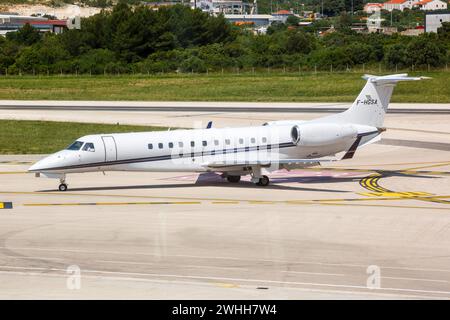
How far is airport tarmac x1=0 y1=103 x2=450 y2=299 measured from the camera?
23.0m

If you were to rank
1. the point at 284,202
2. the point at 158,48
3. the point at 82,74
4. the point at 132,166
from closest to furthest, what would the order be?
the point at 284,202 → the point at 132,166 → the point at 82,74 → the point at 158,48

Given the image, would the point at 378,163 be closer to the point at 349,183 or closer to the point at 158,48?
the point at 349,183

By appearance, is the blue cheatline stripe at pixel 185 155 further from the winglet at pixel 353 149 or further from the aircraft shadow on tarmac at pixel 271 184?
the winglet at pixel 353 149

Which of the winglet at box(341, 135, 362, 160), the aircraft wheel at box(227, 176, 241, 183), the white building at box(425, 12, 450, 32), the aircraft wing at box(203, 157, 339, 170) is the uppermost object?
the white building at box(425, 12, 450, 32)

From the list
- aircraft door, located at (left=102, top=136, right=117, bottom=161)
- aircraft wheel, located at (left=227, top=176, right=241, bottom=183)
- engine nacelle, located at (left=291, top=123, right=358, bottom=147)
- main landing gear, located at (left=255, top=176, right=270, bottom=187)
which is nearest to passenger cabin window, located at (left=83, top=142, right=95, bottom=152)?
aircraft door, located at (left=102, top=136, right=117, bottom=161)

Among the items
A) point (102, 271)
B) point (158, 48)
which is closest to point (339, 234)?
point (102, 271)

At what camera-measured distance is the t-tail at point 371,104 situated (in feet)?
140

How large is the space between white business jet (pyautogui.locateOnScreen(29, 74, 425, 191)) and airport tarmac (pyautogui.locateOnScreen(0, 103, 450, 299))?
1.04m

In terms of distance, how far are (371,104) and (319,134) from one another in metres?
3.65

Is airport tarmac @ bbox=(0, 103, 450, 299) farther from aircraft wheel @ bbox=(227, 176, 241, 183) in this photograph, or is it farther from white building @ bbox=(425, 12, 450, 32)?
white building @ bbox=(425, 12, 450, 32)

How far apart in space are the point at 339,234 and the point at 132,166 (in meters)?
12.5

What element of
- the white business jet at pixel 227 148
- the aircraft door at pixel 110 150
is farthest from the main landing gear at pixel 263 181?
the aircraft door at pixel 110 150

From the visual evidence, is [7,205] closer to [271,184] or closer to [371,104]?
[271,184]
